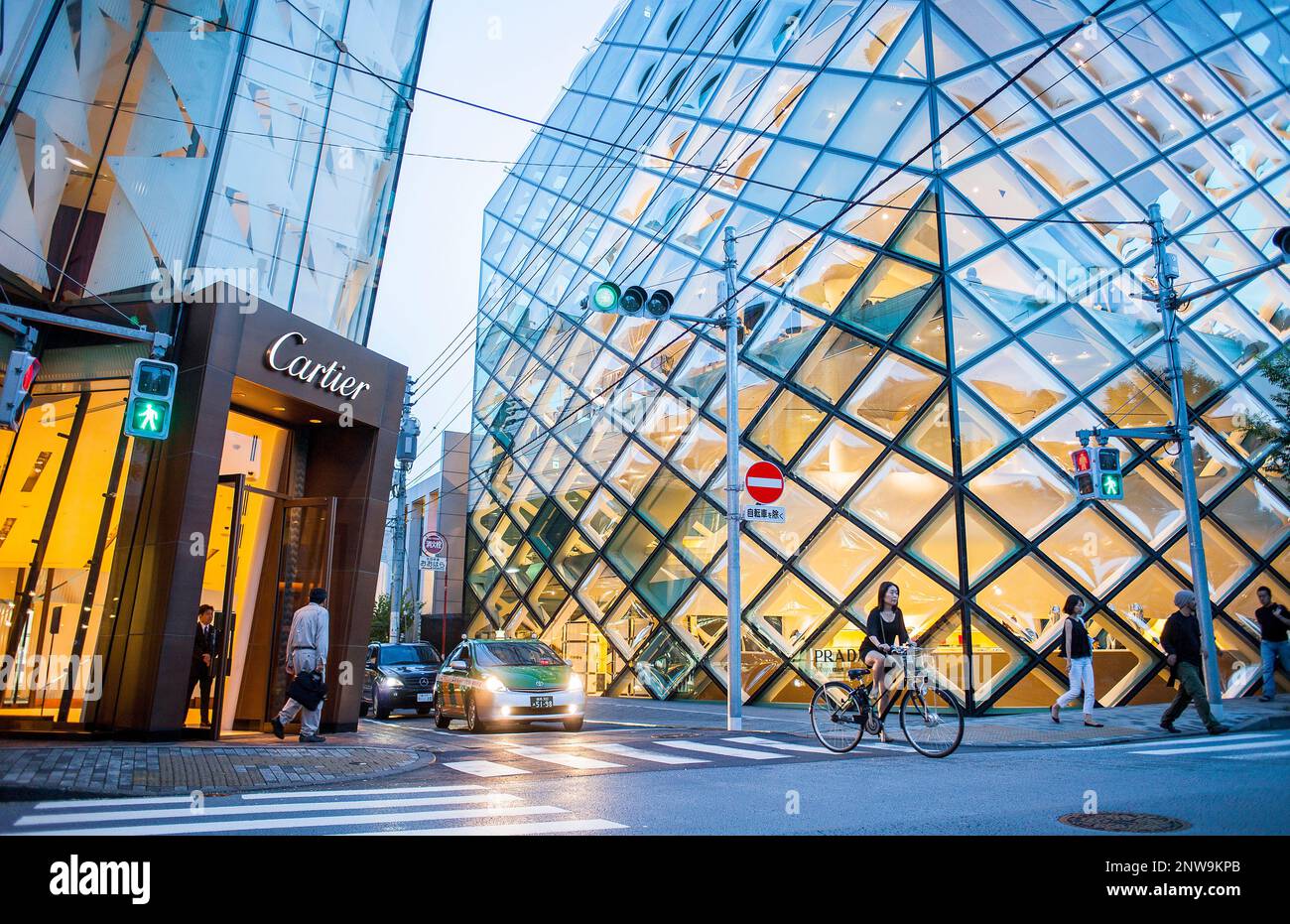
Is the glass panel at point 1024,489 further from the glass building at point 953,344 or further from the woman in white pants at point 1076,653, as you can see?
the woman in white pants at point 1076,653

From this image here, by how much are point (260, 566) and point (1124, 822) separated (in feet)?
38.6

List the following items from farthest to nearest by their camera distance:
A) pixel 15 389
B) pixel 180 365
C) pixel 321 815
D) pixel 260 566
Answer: pixel 260 566
pixel 180 365
pixel 15 389
pixel 321 815

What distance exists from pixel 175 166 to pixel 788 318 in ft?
38.3

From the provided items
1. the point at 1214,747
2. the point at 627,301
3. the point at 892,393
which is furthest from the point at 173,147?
the point at 1214,747

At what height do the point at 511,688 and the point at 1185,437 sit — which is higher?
the point at 1185,437

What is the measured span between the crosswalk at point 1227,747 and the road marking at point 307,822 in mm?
6261

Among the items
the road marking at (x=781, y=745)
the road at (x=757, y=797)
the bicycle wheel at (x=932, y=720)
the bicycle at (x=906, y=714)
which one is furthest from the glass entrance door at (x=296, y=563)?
the bicycle wheel at (x=932, y=720)

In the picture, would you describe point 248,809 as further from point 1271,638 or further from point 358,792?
point 1271,638

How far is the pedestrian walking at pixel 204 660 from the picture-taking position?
1168 cm

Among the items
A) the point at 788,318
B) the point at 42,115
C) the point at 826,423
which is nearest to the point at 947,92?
the point at 788,318

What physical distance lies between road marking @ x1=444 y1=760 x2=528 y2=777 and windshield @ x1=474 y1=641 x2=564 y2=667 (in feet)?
14.5

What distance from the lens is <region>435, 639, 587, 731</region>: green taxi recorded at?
12656 mm

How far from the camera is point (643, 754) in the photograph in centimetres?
951
